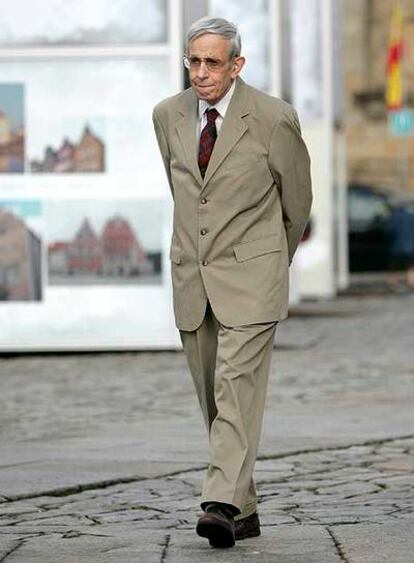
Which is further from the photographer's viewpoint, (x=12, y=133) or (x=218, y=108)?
(x=12, y=133)

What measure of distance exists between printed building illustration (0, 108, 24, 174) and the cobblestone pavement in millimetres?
1630

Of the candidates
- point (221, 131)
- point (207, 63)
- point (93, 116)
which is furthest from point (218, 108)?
point (93, 116)

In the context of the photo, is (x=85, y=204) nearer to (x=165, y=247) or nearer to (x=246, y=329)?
(x=165, y=247)

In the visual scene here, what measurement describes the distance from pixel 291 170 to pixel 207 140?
A: 0.31 meters

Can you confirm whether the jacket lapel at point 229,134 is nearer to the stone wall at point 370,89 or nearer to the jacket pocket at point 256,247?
the jacket pocket at point 256,247

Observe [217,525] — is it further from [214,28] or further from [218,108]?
[214,28]

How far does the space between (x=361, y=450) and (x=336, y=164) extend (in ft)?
59.1

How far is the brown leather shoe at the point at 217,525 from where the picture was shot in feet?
21.6

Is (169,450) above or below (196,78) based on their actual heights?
below

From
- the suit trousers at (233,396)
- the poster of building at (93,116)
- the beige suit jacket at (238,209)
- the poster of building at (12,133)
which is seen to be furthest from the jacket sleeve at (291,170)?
the poster of building at (12,133)

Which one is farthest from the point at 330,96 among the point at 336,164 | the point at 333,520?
the point at 333,520

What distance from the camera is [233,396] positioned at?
6.69 meters

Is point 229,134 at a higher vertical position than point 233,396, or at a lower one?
higher

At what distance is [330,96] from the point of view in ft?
85.4
